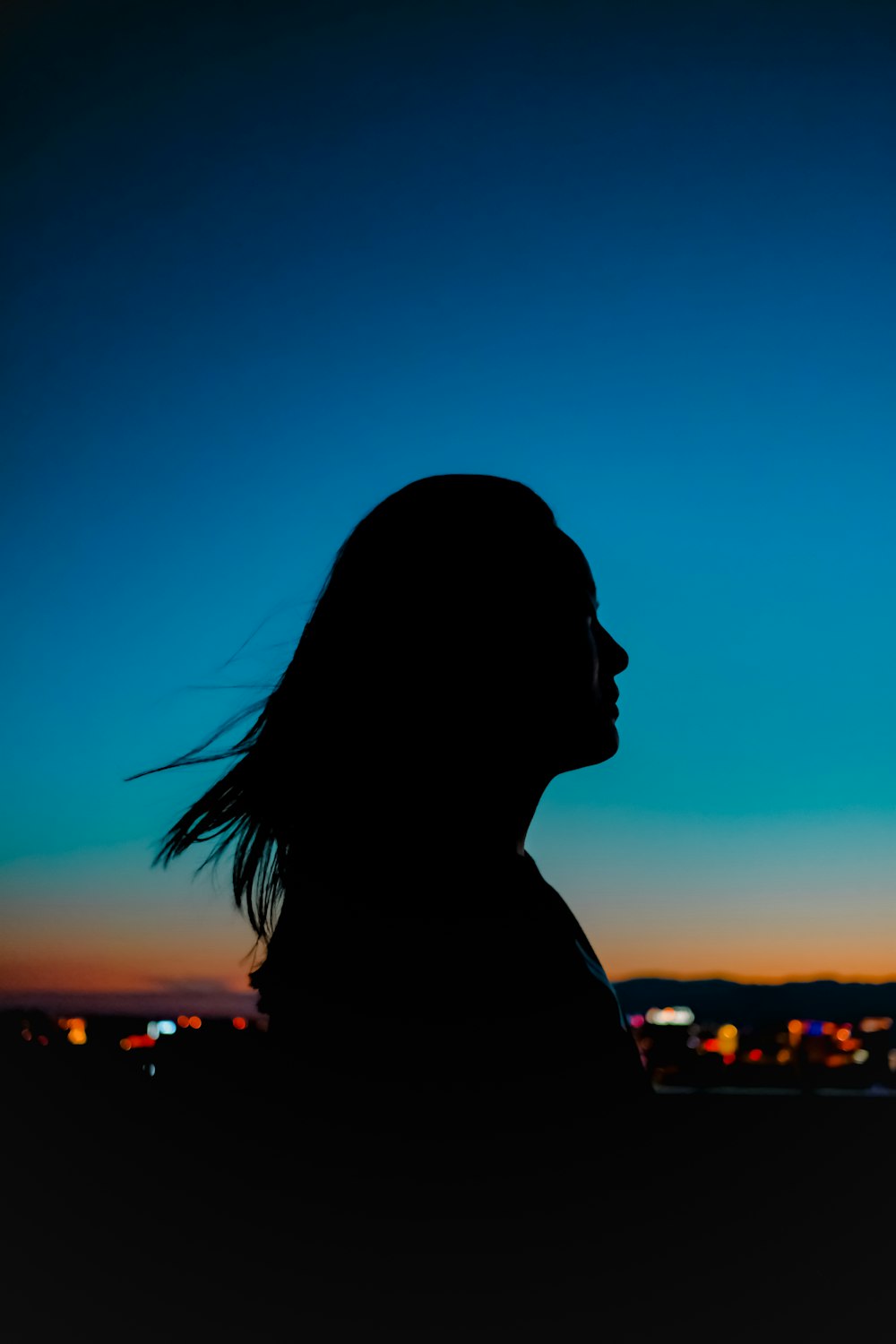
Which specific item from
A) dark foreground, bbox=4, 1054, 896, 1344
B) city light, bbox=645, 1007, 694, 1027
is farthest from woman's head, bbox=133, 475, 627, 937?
city light, bbox=645, 1007, 694, 1027

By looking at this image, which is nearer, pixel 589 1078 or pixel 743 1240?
pixel 589 1078

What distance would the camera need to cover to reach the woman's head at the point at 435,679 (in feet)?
3.30

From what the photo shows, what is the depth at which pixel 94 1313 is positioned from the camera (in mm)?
1918

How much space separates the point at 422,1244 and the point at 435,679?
0.57 meters

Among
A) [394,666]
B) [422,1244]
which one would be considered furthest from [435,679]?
[422,1244]

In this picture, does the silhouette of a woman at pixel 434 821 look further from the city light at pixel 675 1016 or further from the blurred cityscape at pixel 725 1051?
the city light at pixel 675 1016

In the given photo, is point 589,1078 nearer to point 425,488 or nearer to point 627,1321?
point 425,488

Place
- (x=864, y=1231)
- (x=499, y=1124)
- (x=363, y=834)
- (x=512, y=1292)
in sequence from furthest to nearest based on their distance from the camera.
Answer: (x=864, y=1231), (x=512, y=1292), (x=363, y=834), (x=499, y=1124)

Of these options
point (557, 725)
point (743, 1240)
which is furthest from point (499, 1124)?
point (743, 1240)

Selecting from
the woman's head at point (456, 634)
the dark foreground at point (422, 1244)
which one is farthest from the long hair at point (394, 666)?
the dark foreground at point (422, 1244)

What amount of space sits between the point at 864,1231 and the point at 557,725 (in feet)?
7.60

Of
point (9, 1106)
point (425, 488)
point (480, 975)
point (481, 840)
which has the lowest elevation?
point (9, 1106)

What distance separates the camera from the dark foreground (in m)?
0.85

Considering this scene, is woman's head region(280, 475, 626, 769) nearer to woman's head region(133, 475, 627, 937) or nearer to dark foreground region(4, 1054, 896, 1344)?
woman's head region(133, 475, 627, 937)
